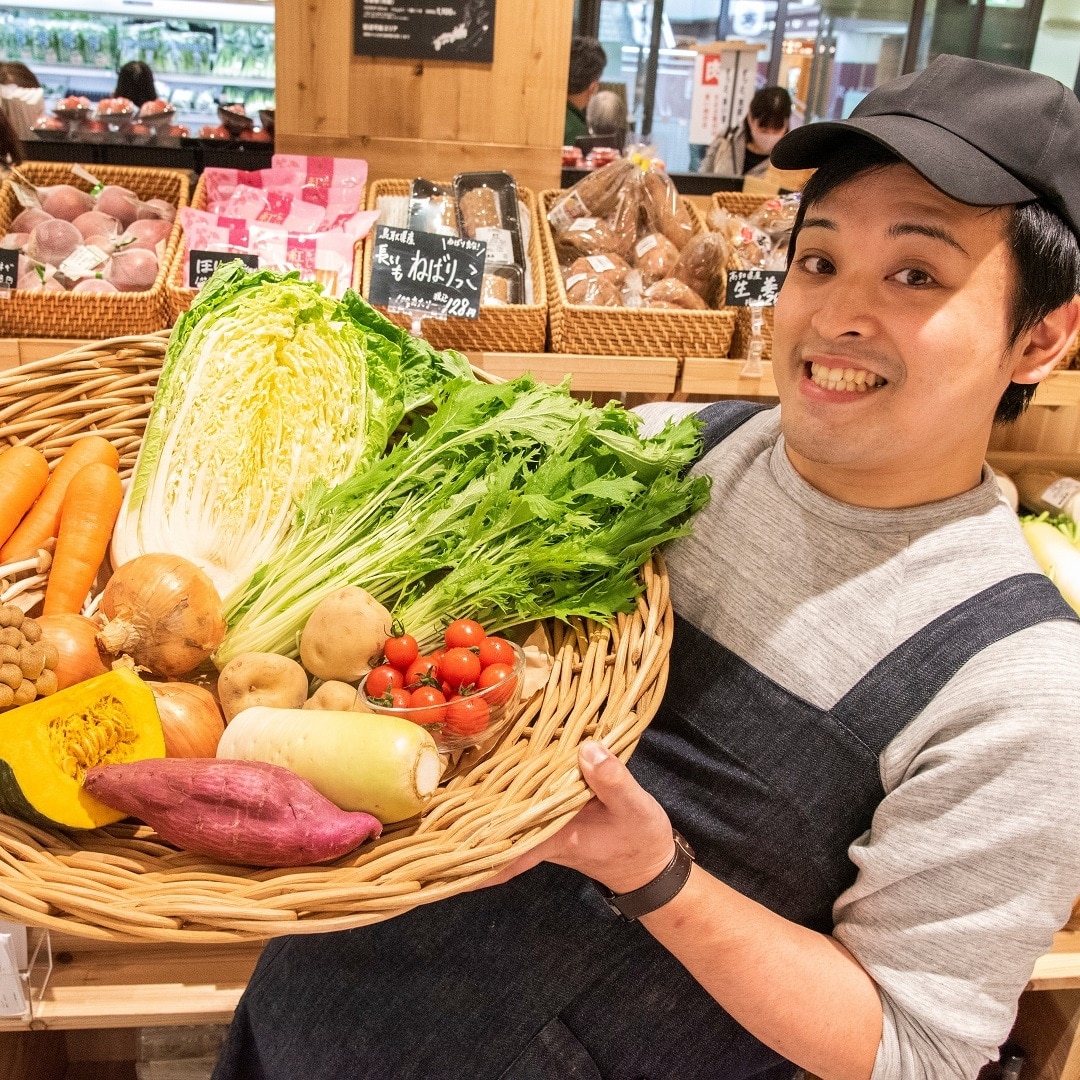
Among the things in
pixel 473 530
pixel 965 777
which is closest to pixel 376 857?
pixel 473 530

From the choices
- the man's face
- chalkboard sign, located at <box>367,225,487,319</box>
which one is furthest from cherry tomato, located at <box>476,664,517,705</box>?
chalkboard sign, located at <box>367,225,487,319</box>

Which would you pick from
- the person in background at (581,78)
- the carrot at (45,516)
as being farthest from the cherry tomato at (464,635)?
the person in background at (581,78)

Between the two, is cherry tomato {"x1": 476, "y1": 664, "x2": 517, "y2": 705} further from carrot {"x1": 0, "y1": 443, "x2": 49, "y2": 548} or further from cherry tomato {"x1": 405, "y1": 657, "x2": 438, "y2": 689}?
carrot {"x1": 0, "y1": 443, "x2": 49, "y2": 548}

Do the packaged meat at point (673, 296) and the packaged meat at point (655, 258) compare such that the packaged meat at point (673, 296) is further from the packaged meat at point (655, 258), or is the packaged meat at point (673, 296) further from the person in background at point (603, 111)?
the person in background at point (603, 111)

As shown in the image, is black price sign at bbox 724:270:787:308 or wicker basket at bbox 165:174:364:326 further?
black price sign at bbox 724:270:787:308

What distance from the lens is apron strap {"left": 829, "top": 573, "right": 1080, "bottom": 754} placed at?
3.82 feet

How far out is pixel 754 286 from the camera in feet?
7.24

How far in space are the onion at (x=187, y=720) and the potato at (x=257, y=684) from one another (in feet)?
0.09

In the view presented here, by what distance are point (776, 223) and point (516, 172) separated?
0.72 m

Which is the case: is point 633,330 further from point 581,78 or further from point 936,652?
point 581,78

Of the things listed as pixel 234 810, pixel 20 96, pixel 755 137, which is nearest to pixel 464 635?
pixel 234 810

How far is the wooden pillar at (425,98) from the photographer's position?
2.60m

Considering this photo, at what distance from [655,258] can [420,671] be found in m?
1.51

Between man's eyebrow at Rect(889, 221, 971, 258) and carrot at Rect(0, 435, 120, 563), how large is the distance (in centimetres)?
130
